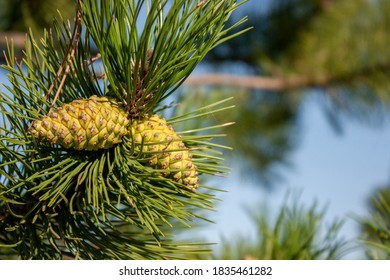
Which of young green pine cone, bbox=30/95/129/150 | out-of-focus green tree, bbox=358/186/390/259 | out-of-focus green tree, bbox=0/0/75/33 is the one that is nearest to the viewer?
young green pine cone, bbox=30/95/129/150

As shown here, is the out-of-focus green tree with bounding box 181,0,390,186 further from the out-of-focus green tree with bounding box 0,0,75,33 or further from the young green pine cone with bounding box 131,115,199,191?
the young green pine cone with bounding box 131,115,199,191

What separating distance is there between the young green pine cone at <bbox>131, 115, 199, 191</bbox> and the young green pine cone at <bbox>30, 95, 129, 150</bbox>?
0.01m

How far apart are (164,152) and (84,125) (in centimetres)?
5

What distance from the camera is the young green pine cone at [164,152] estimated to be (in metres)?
0.36

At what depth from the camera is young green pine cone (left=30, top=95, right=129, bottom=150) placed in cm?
34

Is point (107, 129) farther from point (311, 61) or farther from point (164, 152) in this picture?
point (311, 61)

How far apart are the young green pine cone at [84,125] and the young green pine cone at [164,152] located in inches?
0.5

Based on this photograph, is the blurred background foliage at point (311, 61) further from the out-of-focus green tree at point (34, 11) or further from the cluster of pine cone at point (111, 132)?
the cluster of pine cone at point (111, 132)

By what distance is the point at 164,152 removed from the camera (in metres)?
0.35

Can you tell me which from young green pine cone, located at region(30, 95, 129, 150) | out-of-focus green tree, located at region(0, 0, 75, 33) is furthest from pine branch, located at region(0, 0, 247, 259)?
out-of-focus green tree, located at region(0, 0, 75, 33)

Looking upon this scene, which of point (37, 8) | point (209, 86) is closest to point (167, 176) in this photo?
point (37, 8)

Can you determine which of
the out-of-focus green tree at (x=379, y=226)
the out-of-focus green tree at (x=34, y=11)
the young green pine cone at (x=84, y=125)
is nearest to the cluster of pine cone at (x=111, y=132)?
the young green pine cone at (x=84, y=125)

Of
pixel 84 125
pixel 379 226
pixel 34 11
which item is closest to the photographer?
pixel 84 125

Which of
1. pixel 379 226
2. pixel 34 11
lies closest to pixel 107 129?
pixel 379 226
